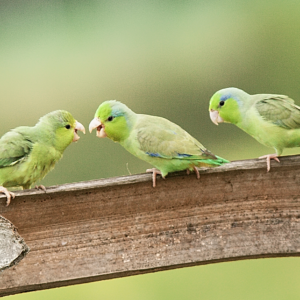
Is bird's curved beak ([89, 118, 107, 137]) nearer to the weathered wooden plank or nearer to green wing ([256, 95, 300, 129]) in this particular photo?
the weathered wooden plank

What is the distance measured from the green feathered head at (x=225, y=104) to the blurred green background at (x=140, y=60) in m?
0.67

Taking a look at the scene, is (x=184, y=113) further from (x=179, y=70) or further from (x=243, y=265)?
(x=243, y=265)

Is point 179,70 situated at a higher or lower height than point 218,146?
higher

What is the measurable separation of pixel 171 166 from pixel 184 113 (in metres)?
1.23

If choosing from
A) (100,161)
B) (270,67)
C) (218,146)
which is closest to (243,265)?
(218,146)

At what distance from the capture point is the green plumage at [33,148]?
6.47ft

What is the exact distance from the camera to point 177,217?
1.42m

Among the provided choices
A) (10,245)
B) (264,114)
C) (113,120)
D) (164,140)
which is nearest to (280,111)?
(264,114)

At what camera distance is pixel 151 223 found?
141 cm

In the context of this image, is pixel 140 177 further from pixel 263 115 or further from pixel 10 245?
pixel 263 115

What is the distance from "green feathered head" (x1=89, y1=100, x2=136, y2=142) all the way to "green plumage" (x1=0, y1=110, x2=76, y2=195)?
322 mm

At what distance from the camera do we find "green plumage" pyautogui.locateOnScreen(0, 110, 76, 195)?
77.7 inches

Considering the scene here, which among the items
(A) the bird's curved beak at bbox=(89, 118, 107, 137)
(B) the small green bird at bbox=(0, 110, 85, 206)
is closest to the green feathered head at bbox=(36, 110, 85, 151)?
(B) the small green bird at bbox=(0, 110, 85, 206)

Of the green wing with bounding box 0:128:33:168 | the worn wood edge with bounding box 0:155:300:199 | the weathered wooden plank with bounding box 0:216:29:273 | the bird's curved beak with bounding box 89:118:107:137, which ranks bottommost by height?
the weathered wooden plank with bounding box 0:216:29:273
